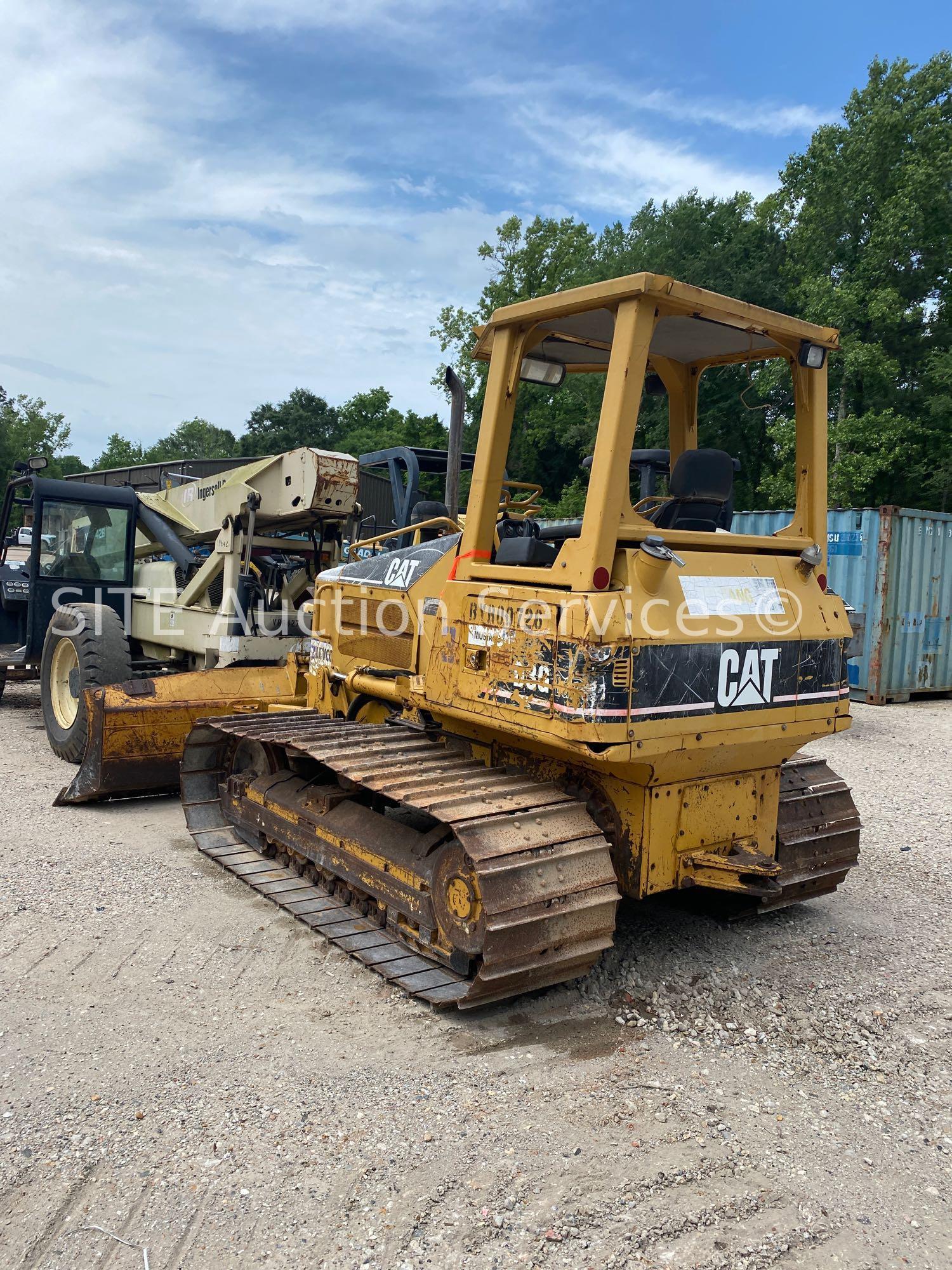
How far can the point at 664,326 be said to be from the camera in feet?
13.4

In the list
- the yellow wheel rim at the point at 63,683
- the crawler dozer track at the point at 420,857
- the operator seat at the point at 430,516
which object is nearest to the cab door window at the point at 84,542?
the yellow wheel rim at the point at 63,683

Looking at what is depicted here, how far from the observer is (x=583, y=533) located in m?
3.48

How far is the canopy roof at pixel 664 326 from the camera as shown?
352 centimetres

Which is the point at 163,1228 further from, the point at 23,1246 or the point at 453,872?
the point at 453,872

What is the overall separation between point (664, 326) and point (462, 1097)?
3.10 metres

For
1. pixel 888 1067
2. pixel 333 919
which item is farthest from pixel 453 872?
pixel 888 1067

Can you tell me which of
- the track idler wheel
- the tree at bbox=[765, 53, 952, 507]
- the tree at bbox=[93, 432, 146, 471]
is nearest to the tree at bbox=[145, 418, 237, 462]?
the tree at bbox=[93, 432, 146, 471]

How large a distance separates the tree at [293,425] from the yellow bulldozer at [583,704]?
171ft

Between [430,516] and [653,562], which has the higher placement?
[430,516]

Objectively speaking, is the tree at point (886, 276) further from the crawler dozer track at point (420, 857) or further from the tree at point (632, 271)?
the crawler dozer track at point (420, 857)

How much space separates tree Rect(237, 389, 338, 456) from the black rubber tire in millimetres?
48047

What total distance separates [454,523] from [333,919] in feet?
6.67

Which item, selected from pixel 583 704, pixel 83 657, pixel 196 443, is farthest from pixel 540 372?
pixel 196 443

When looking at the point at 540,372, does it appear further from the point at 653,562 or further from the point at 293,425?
the point at 293,425
